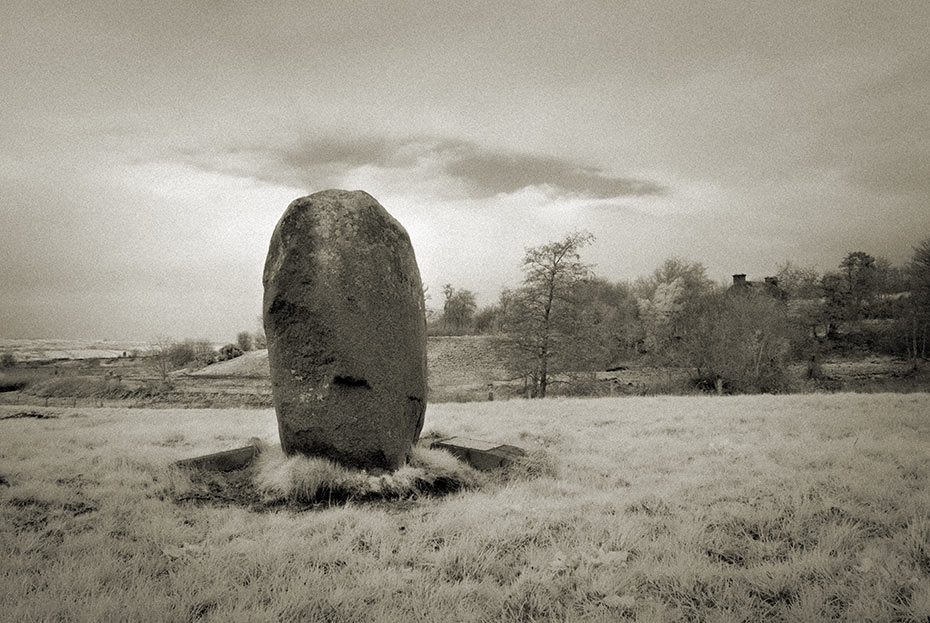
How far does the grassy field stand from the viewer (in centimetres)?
348

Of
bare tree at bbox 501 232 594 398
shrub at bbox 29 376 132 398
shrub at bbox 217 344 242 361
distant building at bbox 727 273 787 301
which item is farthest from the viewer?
shrub at bbox 217 344 242 361

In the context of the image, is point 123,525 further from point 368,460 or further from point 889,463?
point 889,463

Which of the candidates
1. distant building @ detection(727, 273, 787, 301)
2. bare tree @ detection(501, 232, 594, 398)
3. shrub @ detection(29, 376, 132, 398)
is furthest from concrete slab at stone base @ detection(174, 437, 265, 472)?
distant building @ detection(727, 273, 787, 301)

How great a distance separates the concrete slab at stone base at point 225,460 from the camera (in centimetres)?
741

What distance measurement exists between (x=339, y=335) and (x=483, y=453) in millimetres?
3203

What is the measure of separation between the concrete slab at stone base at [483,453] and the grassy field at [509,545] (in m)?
0.55

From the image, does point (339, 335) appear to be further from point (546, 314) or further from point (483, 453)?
point (546, 314)

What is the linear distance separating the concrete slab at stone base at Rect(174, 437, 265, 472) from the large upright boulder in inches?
52.3

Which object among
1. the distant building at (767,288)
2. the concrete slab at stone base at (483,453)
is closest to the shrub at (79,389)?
the concrete slab at stone base at (483,453)


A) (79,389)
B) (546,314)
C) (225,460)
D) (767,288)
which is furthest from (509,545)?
(767,288)

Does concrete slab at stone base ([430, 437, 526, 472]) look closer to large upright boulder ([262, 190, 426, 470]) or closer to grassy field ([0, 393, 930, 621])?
grassy field ([0, 393, 930, 621])

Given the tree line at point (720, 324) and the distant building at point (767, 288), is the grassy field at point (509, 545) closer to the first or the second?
the tree line at point (720, 324)

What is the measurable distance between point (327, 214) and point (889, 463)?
9.10m

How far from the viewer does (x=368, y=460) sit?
696cm
